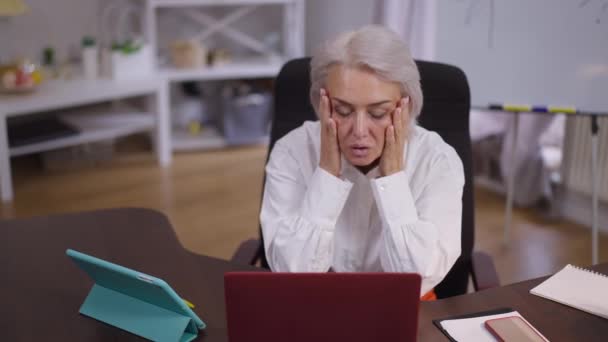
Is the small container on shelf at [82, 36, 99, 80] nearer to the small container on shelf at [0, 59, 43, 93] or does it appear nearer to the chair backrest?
the small container on shelf at [0, 59, 43, 93]

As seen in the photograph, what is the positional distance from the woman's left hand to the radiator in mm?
1843

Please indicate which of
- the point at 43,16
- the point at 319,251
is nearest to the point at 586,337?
the point at 319,251

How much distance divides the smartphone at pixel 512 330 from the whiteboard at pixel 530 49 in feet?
4.04

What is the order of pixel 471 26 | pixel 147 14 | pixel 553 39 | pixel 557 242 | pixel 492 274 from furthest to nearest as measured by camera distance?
1. pixel 147 14
2. pixel 557 242
3. pixel 471 26
4. pixel 553 39
5. pixel 492 274

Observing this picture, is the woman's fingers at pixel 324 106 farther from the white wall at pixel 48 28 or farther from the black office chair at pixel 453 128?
the white wall at pixel 48 28

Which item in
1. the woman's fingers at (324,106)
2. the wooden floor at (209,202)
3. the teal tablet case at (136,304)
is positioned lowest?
the wooden floor at (209,202)

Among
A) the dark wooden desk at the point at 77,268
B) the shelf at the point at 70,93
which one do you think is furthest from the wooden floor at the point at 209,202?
the dark wooden desk at the point at 77,268

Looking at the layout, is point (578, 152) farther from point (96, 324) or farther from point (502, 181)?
point (96, 324)

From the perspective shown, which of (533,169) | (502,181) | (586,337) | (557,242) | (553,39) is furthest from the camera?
(502,181)

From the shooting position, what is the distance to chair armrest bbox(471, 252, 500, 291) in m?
1.53

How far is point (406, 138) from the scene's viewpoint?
1536mm

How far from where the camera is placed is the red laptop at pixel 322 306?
979 millimetres

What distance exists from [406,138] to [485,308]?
436 mm

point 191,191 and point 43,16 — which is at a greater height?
point 43,16
